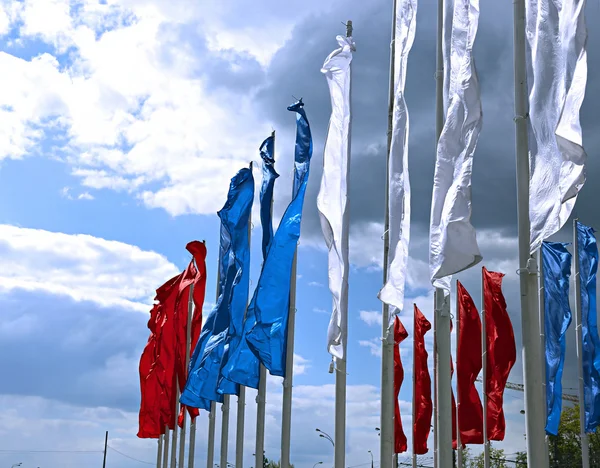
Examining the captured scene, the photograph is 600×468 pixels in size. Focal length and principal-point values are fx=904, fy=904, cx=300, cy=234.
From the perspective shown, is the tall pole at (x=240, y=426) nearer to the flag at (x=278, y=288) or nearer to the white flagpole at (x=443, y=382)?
the flag at (x=278, y=288)

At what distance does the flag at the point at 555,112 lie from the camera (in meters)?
11.9

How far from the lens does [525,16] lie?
13.9 meters

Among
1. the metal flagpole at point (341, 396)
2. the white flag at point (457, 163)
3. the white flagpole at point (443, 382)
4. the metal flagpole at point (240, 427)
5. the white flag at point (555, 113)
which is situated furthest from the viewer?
the metal flagpole at point (240, 427)

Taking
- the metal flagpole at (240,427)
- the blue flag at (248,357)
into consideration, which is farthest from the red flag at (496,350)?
the blue flag at (248,357)

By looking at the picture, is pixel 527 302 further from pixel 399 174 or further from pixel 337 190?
pixel 337 190

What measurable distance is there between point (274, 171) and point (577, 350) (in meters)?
12.2

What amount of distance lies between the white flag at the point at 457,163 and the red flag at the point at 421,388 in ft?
56.9

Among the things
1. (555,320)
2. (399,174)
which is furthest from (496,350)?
(399,174)

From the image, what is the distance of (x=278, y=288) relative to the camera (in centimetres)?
1995

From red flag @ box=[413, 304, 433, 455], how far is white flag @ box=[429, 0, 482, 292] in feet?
56.9

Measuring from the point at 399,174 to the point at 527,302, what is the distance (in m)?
5.76

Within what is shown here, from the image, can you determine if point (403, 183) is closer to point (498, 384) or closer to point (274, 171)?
point (274, 171)

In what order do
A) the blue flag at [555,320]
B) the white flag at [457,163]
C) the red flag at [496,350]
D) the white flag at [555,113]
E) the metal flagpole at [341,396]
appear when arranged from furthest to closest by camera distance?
the red flag at [496,350], the blue flag at [555,320], the metal flagpole at [341,396], the white flag at [457,163], the white flag at [555,113]

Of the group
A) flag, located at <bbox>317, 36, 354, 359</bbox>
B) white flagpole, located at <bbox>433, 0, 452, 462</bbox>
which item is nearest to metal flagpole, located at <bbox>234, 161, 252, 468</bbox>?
flag, located at <bbox>317, 36, 354, 359</bbox>
